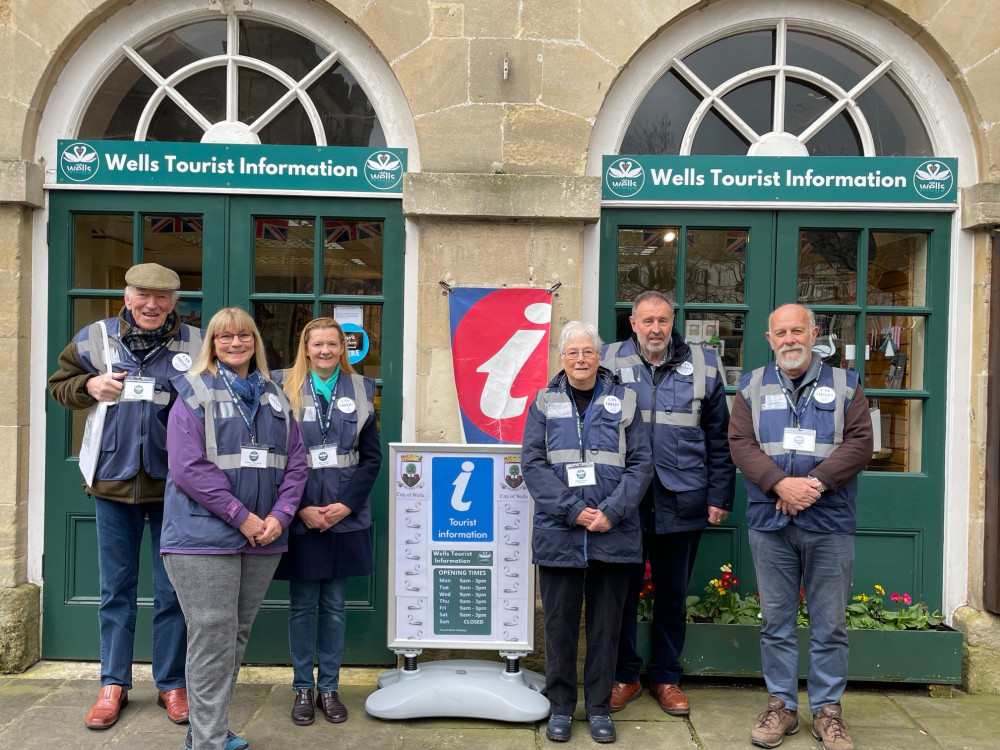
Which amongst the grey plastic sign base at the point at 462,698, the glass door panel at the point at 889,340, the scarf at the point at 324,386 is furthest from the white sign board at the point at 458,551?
the glass door panel at the point at 889,340

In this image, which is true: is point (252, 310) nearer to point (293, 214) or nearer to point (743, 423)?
point (293, 214)

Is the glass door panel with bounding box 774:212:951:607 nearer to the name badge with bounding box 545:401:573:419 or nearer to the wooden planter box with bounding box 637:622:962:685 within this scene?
the wooden planter box with bounding box 637:622:962:685

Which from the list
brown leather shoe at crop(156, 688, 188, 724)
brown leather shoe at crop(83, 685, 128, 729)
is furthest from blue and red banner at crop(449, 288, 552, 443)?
brown leather shoe at crop(83, 685, 128, 729)

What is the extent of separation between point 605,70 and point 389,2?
51.0 inches

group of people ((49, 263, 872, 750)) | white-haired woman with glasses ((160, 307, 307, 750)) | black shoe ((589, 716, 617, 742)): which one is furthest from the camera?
black shoe ((589, 716, 617, 742))

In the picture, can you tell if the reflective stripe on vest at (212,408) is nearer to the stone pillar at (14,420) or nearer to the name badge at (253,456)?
the name badge at (253,456)

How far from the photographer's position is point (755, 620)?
4840mm

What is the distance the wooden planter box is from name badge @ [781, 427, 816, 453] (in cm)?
127

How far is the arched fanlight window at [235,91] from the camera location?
510cm

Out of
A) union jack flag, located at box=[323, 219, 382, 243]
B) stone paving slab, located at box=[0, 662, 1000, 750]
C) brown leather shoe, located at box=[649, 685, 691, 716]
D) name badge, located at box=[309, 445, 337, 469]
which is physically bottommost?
stone paving slab, located at box=[0, 662, 1000, 750]

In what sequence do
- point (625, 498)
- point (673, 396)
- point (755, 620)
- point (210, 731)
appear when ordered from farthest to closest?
point (755, 620), point (673, 396), point (625, 498), point (210, 731)

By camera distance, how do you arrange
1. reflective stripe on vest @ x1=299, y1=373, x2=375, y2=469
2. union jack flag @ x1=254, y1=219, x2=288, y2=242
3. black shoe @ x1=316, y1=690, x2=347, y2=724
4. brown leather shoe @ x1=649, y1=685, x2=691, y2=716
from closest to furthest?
reflective stripe on vest @ x1=299, y1=373, x2=375, y2=469, black shoe @ x1=316, y1=690, x2=347, y2=724, brown leather shoe @ x1=649, y1=685, x2=691, y2=716, union jack flag @ x1=254, y1=219, x2=288, y2=242

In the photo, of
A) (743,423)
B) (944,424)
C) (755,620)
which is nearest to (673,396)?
(743,423)

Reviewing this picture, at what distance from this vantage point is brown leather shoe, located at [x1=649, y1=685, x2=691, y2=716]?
4.41m
